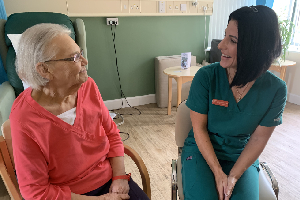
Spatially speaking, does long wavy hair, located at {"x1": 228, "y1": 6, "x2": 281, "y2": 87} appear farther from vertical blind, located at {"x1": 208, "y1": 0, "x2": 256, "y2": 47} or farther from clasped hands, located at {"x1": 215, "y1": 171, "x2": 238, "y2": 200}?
vertical blind, located at {"x1": 208, "y1": 0, "x2": 256, "y2": 47}

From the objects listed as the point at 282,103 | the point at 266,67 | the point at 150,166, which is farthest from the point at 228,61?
the point at 150,166

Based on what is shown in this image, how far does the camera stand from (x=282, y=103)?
0.98 meters

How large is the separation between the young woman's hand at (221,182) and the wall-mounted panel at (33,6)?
235 cm

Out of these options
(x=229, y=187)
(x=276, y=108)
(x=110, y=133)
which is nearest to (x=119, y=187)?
(x=110, y=133)

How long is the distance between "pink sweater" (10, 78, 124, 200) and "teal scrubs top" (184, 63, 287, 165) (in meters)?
0.45

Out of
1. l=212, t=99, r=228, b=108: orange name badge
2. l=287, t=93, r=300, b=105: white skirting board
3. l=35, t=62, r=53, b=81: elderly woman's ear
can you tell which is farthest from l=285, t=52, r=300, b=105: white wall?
l=35, t=62, r=53, b=81: elderly woman's ear

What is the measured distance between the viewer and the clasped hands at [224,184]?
0.92 metres

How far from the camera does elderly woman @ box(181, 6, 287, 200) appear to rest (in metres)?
0.90

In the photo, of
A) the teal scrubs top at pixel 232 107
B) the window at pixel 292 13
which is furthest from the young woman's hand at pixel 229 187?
the window at pixel 292 13

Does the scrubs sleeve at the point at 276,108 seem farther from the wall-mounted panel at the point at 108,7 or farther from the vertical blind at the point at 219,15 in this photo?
the vertical blind at the point at 219,15

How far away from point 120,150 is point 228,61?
655mm

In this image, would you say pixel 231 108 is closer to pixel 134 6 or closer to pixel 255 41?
pixel 255 41

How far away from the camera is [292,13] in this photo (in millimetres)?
3176

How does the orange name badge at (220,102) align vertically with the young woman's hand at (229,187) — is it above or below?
above
